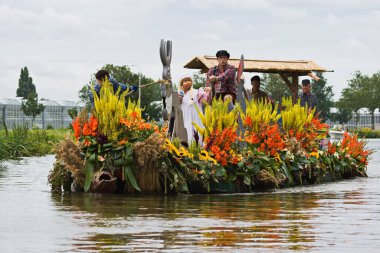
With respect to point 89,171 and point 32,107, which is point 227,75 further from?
point 32,107

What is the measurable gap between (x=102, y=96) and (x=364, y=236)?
6707mm

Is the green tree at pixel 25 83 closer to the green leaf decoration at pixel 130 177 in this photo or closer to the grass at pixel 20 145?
the grass at pixel 20 145

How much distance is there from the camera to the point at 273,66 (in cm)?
2523

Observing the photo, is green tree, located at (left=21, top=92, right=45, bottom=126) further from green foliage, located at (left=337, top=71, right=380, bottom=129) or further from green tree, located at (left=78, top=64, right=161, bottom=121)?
green foliage, located at (left=337, top=71, right=380, bottom=129)

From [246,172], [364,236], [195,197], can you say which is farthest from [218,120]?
[364,236]

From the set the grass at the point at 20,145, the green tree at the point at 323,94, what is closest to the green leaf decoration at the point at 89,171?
the grass at the point at 20,145

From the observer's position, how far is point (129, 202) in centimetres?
1297

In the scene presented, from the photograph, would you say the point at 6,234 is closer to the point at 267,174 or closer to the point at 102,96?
the point at 102,96

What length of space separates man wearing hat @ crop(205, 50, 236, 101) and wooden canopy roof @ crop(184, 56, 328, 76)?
4.85m

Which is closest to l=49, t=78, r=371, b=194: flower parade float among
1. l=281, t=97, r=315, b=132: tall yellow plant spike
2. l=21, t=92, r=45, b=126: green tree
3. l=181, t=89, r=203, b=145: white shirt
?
l=181, t=89, r=203, b=145: white shirt

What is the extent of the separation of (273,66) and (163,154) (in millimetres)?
11100

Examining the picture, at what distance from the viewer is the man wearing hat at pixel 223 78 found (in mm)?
18047

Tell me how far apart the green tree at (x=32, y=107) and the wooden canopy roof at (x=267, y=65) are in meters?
81.6

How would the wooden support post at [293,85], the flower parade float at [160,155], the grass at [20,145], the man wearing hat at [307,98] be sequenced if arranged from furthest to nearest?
1. the grass at [20,145]
2. the wooden support post at [293,85]
3. the man wearing hat at [307,98]
4. the flower parade float at [160,155]
